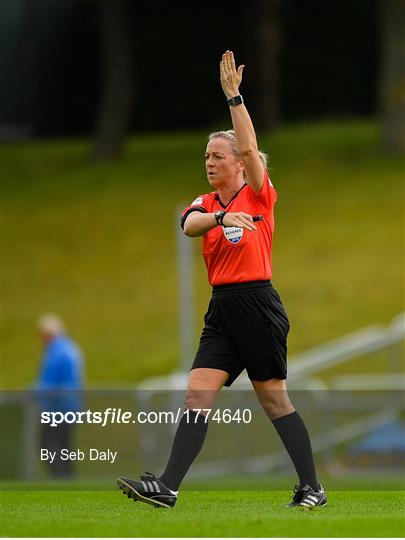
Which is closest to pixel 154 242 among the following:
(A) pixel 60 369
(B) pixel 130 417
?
(A) pixel 60 369

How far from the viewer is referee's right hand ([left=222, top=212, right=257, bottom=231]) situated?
701cm

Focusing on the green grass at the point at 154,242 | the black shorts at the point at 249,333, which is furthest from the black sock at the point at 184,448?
the green grass at the point at 154,242

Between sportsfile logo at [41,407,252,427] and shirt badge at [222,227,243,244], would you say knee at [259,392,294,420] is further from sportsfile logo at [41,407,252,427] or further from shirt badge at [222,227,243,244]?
sportsfile logo at [41,407,252,427]

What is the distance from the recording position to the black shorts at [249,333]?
24.0ft

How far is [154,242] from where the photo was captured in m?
26.8

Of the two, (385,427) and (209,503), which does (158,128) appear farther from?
(209,503)

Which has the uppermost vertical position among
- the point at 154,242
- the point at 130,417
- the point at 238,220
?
the point at 238,220

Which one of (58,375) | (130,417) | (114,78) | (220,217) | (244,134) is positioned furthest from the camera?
(114,78)

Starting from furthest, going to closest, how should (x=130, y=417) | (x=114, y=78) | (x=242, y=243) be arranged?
1. (x=114, y=78)
2. (x=130, y=417)
3. (x=242, y=243)

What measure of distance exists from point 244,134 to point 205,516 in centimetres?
191

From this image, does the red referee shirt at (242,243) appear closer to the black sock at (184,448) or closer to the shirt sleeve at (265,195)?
the shirt sleeve at (265,195)

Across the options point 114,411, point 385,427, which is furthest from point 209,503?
point 385,427

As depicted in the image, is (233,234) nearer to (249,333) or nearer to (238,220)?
(238,220)

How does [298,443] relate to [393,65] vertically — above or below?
below
